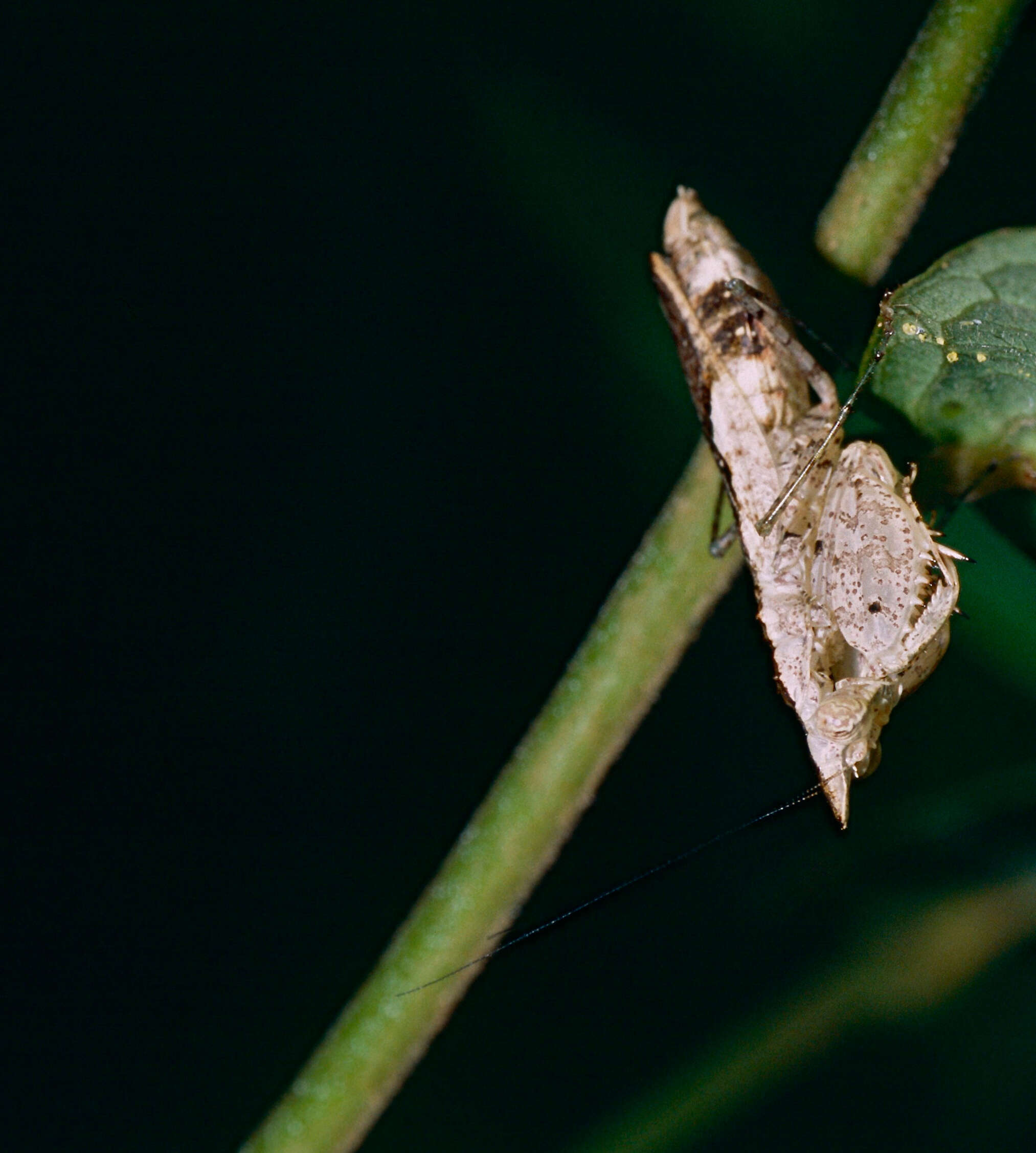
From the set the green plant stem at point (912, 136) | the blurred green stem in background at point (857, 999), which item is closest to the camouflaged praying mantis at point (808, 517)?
the green plant stem at point (912, 136)

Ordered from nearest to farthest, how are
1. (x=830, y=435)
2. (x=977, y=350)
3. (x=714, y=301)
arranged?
(x=977, y=350), (x=830, y=435), (x=714, y=301)

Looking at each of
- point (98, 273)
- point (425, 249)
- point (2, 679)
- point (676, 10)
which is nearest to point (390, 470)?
point (425, 249)

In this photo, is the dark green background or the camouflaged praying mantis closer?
the camouflaged praying mantis

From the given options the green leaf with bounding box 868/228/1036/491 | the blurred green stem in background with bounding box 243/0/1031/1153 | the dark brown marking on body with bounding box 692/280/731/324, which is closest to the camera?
the green leaf with bounding box 868/228/1036/491

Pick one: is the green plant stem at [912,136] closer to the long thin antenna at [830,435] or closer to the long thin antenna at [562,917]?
the long thin antenna at [830,435]

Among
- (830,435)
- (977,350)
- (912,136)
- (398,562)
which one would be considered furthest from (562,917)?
(912,136)

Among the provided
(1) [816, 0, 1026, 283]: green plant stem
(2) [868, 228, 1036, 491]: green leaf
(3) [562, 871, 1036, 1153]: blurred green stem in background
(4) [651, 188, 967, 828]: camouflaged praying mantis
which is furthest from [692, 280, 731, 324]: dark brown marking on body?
(3) [562, 871, 1036, 1153]: blurred green stem in background

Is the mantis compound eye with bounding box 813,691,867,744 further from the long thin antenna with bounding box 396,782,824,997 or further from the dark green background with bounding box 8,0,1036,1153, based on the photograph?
the dark green background with bounding box 8,0,1036,1153

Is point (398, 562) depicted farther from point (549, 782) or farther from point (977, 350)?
point (977, 350)
